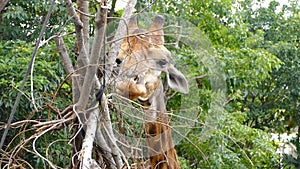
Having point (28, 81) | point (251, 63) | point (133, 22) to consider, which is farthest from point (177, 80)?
point (251, 63)

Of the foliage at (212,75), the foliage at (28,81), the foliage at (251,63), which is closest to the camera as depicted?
the foliage at (212,75)

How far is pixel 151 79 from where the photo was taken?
2139mm

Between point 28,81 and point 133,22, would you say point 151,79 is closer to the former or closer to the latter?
point 133,22

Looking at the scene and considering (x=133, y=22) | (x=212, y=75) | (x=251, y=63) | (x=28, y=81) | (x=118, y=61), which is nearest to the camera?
(x=118, y=61)

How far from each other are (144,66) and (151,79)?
0.08 meters

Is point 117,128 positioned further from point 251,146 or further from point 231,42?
point 251,146

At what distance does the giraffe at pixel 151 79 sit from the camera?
1.96 m

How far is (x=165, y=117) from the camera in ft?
7.24

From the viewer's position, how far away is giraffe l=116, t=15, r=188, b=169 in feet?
6.42

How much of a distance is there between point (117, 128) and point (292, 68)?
Result: 3887 millimetres

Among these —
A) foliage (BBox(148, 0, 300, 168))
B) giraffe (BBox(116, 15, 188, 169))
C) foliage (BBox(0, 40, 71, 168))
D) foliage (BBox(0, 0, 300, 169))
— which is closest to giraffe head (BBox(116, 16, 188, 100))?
giraffe (BBox(116, 15, 188, 169))

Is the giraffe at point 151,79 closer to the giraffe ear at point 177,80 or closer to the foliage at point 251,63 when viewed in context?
the giraffe ear at point 177,80

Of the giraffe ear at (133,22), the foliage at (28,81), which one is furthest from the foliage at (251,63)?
the foliage at (28,81)

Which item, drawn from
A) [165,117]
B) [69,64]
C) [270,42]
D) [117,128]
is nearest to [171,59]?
[165,117]
